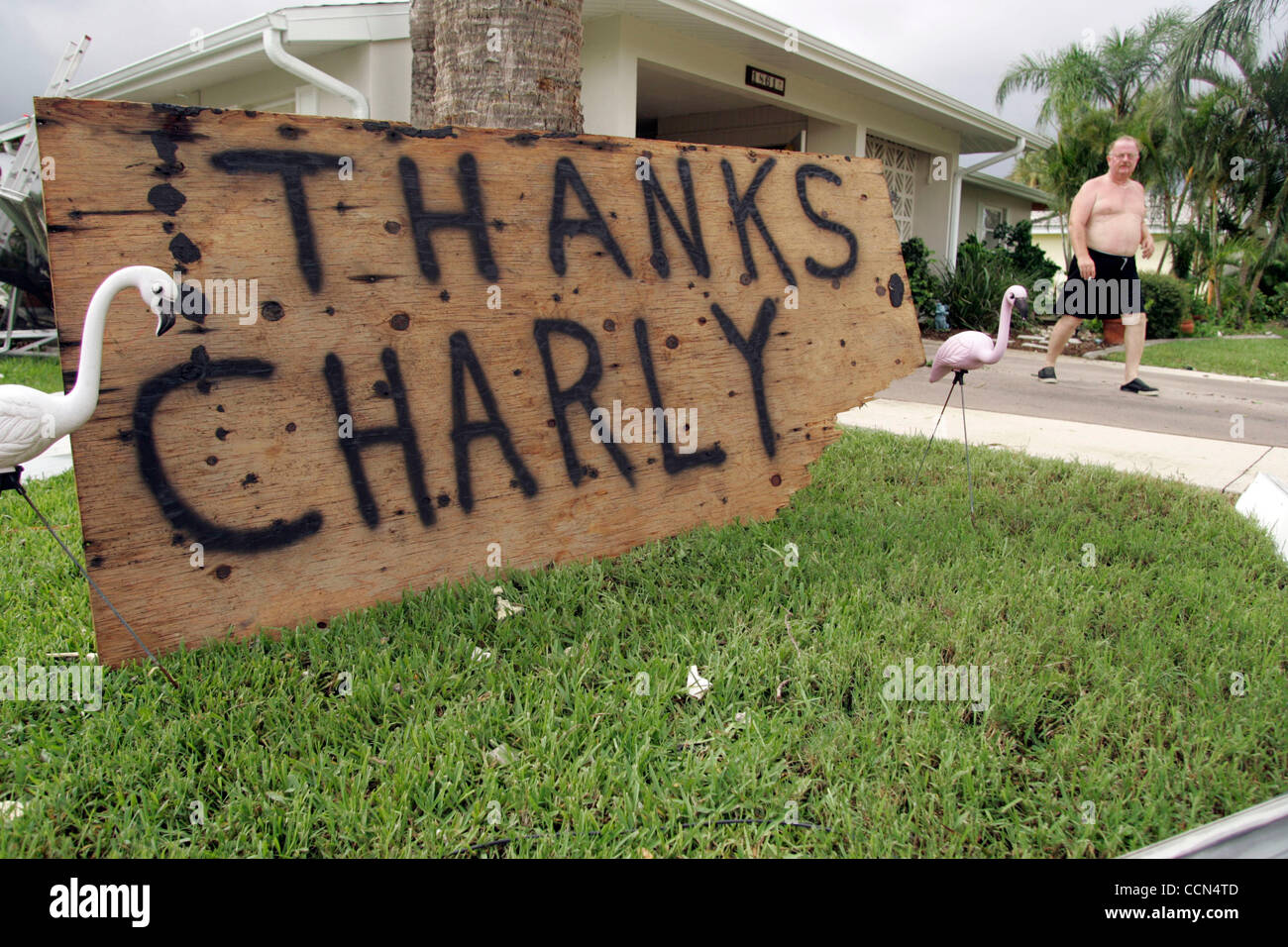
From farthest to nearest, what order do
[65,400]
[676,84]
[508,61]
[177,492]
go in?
[676,84]
[508,61]
[177,492]
[65,400]

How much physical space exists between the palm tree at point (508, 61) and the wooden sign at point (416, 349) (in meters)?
0.80

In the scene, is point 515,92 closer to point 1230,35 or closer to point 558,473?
point 558,473

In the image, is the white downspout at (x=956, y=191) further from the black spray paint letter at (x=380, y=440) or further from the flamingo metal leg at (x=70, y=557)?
the flamingo metal leg at (x=70, y=557)

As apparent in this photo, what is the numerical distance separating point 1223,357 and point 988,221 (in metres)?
9.11

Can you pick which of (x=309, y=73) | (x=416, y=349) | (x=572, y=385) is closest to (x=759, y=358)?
(x=572, y=385)

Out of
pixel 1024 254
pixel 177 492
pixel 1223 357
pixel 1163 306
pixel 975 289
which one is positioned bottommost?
pixel 177 492

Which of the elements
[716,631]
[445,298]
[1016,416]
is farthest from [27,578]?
[1016,416]

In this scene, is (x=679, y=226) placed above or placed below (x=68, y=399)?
above

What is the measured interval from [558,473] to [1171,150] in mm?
24749

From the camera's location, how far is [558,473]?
3514 mm

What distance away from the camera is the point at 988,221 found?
21.5 meters

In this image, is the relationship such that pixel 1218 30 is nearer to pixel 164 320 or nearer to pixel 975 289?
pixel 975 289

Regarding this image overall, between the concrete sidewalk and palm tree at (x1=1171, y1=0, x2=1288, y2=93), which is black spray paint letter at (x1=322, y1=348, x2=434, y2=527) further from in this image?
palm tree at (x1=1171, y1=0, x2=1288, y2=93)

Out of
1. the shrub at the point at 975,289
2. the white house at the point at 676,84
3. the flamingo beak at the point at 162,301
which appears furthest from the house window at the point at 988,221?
the flamingo beak at the point at 162,301
